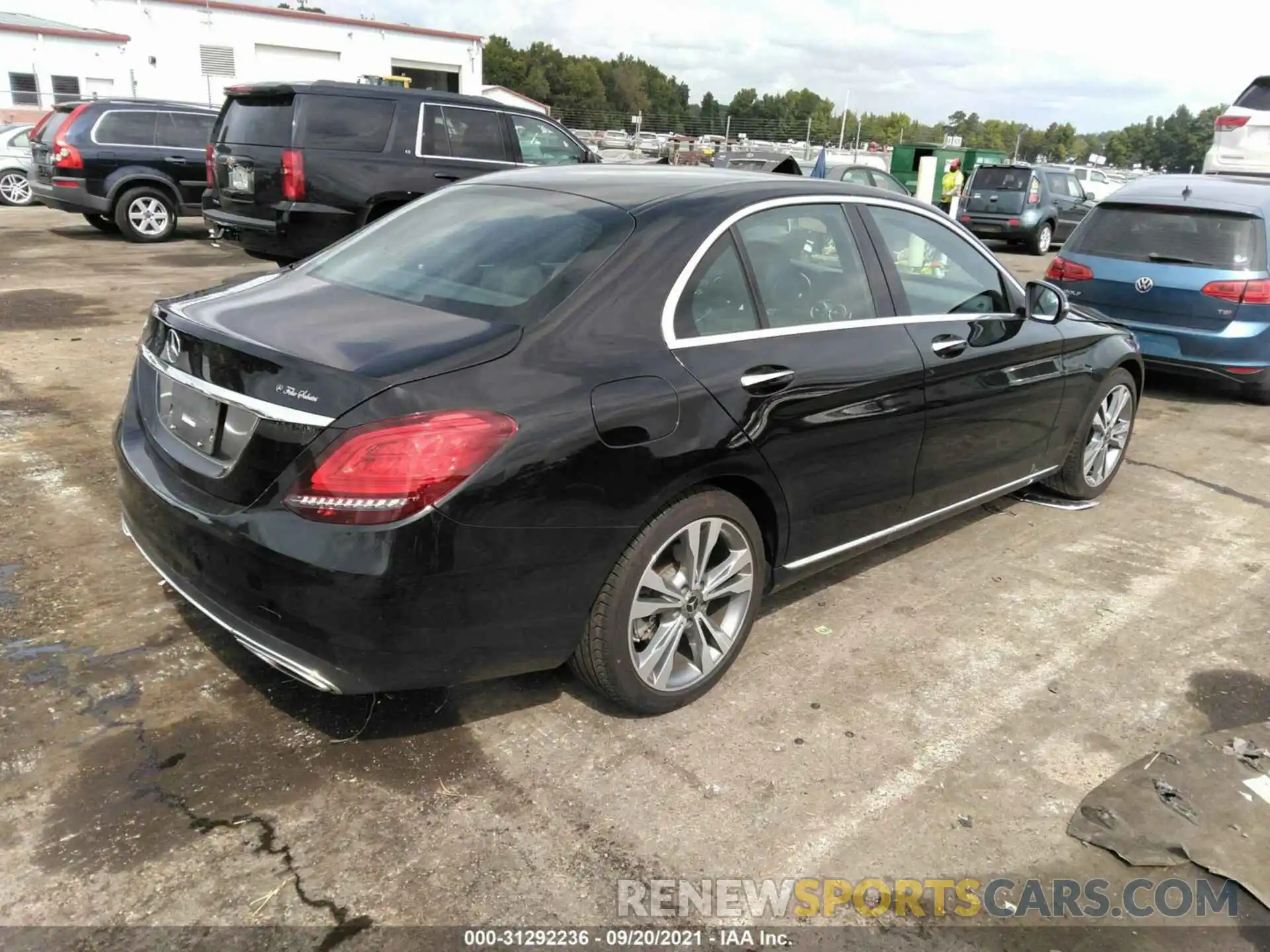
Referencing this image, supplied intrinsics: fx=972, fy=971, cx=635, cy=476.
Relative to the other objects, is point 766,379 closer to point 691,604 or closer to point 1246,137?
point 691,604

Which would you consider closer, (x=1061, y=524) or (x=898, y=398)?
(x=898, y=398)

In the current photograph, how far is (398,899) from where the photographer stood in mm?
2367

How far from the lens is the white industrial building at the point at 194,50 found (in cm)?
3103

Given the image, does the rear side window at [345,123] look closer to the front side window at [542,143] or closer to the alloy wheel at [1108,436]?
the front side window at [542,143]

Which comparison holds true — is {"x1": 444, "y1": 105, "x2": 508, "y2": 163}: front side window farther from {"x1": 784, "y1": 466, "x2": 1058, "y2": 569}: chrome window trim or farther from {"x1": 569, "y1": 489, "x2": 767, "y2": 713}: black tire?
{"x1": 569, "y1": 489, "x2": 767, "y2": 713}: black tire

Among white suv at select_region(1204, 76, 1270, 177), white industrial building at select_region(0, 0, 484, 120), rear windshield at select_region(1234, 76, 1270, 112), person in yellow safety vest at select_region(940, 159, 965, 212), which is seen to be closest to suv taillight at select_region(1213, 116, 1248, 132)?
white suv at select_region(1204, 76, 1270, 177)

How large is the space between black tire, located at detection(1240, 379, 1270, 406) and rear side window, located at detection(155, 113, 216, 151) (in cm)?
1237

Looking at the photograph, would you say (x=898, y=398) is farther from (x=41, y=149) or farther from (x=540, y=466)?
(x=41, y=149)

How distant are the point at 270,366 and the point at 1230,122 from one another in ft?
53.8

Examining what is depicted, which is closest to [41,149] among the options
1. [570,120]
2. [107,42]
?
[107,42]

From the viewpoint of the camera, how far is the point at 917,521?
405 centimetres

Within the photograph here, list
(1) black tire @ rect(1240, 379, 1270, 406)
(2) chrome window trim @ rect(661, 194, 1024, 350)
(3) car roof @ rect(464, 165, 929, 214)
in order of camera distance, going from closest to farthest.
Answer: (2) chrome window trim @ rect(661, 194, 1024, 350) → (3) car roof @ rect(464, 165, 929, 214) → (1) black tire @ rect(1240, 379, 1270, 406)

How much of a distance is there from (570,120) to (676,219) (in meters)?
65.0

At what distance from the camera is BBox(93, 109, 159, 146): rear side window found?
1264 centimetres
